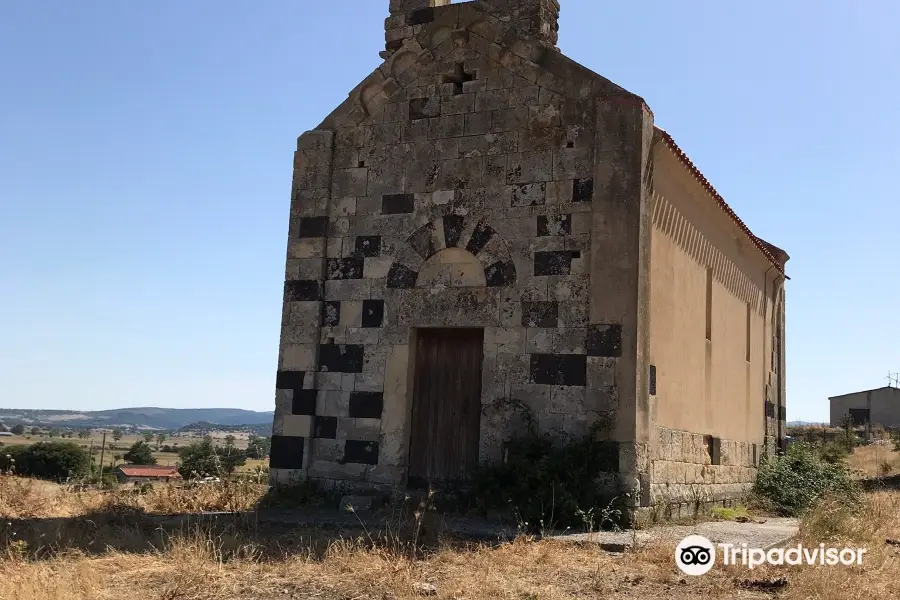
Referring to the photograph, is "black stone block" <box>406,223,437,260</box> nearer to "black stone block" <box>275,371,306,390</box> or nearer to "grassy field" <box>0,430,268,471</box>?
"black stone block" <box>275,371,306,390</box>

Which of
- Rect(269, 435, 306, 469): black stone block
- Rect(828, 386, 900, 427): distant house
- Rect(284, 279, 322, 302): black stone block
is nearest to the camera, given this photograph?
Rect(269, 435, 306, 469): black stone block

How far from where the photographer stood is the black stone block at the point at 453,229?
1036 centimetres

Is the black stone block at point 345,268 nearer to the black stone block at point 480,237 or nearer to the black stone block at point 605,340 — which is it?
the black stone block at point 480,237

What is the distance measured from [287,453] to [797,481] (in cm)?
849

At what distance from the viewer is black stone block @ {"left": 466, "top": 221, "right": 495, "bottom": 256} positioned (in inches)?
402

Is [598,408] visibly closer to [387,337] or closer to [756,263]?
[387,337]

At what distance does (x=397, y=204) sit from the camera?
1079 centimetres

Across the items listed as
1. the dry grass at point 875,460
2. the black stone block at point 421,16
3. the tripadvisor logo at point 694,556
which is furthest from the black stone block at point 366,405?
the dry grass at point 875,460

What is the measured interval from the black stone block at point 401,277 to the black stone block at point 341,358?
876 mm

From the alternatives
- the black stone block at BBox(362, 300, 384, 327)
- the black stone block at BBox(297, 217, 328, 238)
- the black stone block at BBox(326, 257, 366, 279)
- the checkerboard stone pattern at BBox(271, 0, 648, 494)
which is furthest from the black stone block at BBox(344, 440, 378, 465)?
the black stone block at BBox(297, 217, 328, 238)

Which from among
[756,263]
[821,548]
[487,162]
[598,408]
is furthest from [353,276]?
[756,263]

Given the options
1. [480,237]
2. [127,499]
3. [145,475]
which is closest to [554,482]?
[480,237]

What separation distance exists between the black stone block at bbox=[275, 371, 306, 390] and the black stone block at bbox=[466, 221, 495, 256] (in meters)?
2.68

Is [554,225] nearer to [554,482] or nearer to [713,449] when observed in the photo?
[554,482]
